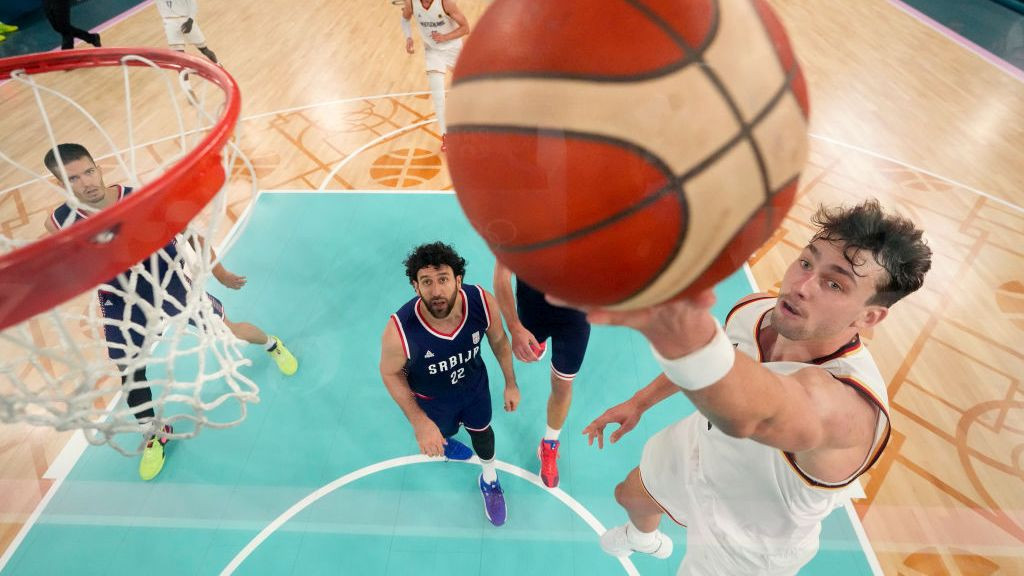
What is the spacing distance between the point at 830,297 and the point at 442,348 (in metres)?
1.27

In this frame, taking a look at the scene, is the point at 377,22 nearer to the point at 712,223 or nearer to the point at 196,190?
the point at 196,190

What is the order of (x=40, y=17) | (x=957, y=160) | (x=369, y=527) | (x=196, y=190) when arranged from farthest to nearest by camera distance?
(x=40, y=17), (x=957, y=160), (x=369, y=527), (x=196, y=190)

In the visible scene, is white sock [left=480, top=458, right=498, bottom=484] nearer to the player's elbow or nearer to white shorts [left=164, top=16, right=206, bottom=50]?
the player's elbow

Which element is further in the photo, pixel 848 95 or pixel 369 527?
pixel 848 95

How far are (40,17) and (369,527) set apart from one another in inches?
404

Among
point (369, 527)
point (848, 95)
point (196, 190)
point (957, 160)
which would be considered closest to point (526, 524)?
point (369, 527)

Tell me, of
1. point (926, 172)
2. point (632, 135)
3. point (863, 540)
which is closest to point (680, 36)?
point (632, 135)

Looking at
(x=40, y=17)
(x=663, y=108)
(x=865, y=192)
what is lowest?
(x=40, y=17)

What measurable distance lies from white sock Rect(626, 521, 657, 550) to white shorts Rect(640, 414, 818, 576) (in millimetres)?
281

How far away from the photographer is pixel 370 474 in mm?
2549

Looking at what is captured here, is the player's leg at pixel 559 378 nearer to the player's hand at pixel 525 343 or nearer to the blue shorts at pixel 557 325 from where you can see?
the blue shorts at pixel 557 325

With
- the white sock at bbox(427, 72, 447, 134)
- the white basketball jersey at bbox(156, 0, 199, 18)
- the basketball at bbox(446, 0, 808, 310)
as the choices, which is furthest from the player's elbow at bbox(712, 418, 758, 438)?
the white basketball jersey at bbox(156, 0, 199, 18)

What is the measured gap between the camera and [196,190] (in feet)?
3.95

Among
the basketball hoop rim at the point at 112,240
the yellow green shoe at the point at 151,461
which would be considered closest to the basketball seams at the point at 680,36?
the basketball hoop rim at the point at 112,240
